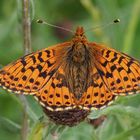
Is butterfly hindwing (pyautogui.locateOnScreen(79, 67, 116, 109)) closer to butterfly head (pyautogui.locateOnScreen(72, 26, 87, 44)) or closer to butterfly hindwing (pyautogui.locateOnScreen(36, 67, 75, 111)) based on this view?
butterfly hindwing (pyautogui.locateOnScreen(36, 67, 75, 111))

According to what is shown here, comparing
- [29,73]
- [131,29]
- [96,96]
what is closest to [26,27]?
[29,73]

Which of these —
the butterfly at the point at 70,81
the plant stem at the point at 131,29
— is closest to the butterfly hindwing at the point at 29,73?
the butterfly at the point at 70,81

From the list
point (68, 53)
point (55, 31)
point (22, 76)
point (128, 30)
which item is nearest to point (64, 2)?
point (55, 31)

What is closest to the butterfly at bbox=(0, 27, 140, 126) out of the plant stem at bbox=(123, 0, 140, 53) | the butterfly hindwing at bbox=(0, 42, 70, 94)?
the butterfly hindwing at bbox=(0, 42, 70, 94)

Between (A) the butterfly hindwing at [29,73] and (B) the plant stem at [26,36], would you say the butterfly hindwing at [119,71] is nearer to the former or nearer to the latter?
(A) the butterfly hindwing at [29,73]

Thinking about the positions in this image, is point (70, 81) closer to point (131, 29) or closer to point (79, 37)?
point (79, 37)

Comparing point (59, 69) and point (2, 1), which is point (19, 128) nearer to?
point (59, 69)

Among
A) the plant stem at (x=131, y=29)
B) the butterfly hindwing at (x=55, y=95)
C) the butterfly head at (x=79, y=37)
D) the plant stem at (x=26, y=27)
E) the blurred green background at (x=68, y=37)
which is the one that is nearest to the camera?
the butterfly hindwing at (x=55, y=95)
